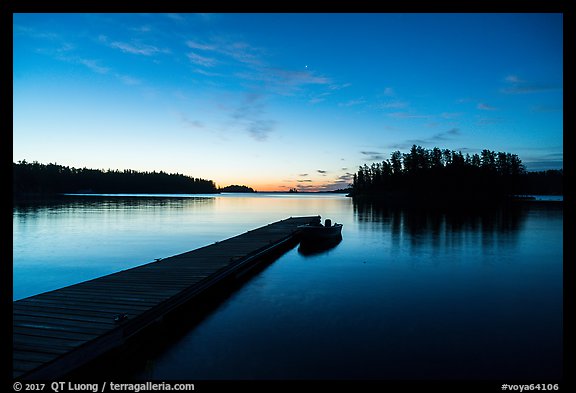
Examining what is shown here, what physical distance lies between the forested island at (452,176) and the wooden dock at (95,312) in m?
109

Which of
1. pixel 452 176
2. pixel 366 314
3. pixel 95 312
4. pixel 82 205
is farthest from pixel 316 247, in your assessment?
pixel 452 176

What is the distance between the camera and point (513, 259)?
69.7 ft

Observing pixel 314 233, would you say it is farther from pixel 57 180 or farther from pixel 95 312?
pixel 57 180

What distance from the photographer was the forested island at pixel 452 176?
108m

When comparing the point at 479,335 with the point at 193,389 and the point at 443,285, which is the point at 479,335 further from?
the point at 193,389

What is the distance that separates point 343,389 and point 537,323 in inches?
307

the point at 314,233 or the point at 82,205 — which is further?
the point at 82,205


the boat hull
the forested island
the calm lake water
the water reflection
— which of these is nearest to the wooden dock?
the calm lake water

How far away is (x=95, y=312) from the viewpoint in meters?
7.43

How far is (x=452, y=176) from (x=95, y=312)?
116m

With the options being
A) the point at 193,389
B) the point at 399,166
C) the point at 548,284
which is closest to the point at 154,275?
the point at 193,389

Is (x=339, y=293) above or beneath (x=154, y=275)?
beneath
